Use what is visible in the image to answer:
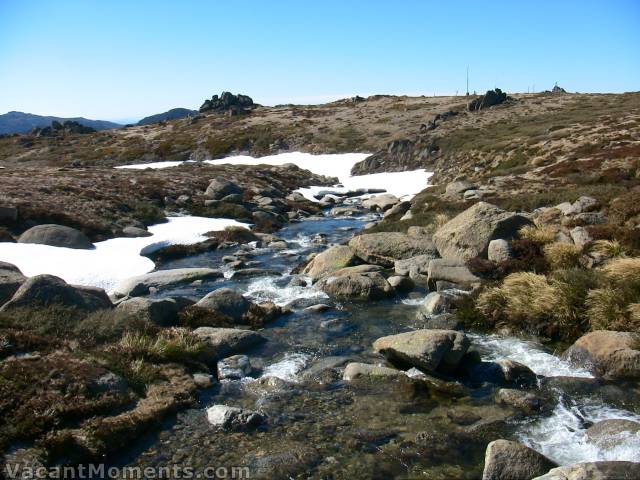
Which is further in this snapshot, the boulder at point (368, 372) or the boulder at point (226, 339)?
the boulder at point (226, 339)

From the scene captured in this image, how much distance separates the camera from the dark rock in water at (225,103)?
11506cm

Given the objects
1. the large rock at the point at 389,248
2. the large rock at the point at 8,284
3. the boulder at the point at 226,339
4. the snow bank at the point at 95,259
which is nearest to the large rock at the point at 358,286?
the large rock at the point at 389,248

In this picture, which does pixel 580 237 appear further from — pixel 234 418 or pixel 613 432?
pixel 234 418

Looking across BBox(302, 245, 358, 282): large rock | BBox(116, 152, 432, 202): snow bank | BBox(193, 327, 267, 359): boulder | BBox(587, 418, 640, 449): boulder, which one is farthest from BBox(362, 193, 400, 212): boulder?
BBox(587, 418, 640, 449): boulder

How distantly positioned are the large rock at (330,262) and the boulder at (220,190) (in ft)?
63.5

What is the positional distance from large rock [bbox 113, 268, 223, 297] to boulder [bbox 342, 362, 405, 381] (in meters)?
9.88

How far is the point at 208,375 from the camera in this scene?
34.3 feet

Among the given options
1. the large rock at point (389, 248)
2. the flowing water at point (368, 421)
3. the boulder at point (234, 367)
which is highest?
the large rock at point (389, 248)

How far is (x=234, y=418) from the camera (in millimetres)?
8562

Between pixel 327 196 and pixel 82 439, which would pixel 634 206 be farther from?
pixel 327 196

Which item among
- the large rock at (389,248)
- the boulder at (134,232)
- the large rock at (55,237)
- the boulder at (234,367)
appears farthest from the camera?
the boulder at (134,232)

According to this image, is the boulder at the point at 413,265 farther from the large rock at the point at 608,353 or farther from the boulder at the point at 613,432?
the boulder at the point at 613,432

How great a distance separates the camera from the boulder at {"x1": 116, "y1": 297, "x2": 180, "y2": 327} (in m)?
12.7

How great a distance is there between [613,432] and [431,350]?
3.53 metres
